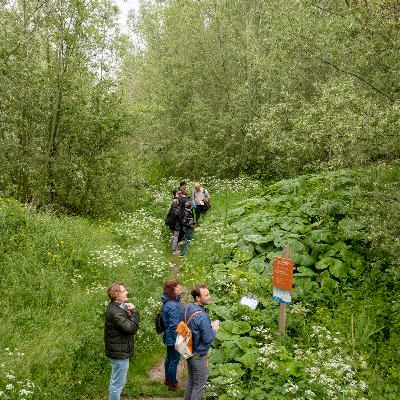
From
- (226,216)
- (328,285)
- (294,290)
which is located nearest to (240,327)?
(294,290)

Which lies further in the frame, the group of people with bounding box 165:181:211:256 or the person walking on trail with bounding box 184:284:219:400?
the group of people with bounding box 165:181:211:256

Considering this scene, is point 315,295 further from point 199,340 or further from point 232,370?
point 199,340

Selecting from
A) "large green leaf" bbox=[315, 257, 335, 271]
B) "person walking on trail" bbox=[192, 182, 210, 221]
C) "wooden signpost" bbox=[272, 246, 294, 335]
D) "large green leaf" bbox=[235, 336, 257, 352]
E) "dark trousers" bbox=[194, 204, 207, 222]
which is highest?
"person walking on trail" bbox=[192, 182, 210, 221]

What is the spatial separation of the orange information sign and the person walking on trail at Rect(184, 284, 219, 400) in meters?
1.98

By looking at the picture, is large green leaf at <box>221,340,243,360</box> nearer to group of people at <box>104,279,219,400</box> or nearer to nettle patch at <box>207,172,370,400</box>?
nettle patch at <box>207,172,370,400</box>

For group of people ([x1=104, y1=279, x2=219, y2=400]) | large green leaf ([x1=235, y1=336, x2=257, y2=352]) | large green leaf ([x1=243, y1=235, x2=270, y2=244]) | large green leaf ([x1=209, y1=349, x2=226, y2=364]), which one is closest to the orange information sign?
large green leaf ([x1=235, y1=336, x2=257, y2=352])

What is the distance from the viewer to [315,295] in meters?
9.34

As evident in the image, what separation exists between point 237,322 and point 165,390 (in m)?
1.92

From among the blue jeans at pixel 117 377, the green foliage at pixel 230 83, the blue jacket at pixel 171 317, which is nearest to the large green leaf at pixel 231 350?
the blue jacket at pixel 171 317

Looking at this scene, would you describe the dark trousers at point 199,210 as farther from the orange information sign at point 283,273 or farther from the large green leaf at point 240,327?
the orange information sign at point 283,273

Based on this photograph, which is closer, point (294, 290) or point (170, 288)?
point (170, 288)

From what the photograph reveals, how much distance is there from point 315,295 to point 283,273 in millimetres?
1992

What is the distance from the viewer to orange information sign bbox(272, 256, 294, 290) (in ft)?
25.3

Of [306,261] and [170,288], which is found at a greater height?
[306,261]
